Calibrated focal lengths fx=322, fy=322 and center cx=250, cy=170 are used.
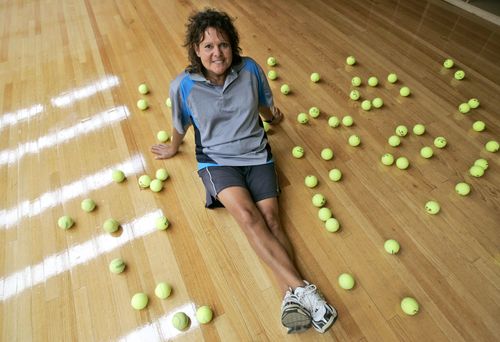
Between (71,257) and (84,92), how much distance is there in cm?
139

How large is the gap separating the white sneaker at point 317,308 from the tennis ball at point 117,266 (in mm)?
805

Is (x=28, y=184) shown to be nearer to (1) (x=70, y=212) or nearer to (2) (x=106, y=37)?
(1) (x=70, y=212)

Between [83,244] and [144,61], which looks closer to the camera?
[83,244]

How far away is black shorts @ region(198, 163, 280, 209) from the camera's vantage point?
61.0 inches

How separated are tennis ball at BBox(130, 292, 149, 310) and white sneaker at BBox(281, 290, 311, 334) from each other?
0.60 m

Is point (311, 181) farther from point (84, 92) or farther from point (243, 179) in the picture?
point (84, 92)

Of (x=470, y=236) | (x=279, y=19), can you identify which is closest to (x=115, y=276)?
(x=470, y=236)

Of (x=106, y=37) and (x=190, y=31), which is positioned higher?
(x=190, y=31)

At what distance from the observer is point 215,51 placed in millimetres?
1355

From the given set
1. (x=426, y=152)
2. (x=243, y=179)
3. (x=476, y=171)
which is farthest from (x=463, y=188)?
(x=243, y=179)

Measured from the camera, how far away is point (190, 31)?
1.43 m

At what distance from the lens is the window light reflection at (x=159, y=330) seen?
52.2 inches

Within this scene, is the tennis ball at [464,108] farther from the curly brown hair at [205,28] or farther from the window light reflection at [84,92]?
the window light reflection at [84,92]

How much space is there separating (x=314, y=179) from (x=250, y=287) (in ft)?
2.24
